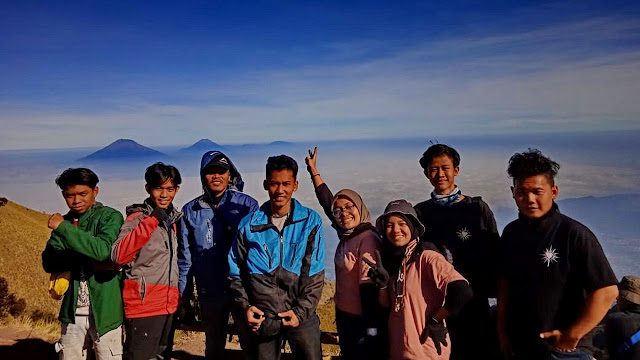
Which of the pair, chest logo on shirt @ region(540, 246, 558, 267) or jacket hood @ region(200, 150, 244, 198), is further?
jacket hood @ region(200, 150, 244, 198)

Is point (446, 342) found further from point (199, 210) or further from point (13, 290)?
point (13, 290)

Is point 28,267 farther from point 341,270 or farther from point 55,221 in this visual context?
point 341,270

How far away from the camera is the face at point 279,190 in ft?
16.0

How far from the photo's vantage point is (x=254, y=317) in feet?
15.1

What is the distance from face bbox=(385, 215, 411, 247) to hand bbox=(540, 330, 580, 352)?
133 cm

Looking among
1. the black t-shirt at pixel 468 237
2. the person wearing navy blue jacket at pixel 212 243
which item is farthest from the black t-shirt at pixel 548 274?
the person wearing navy blue jacket at pixel 212 243

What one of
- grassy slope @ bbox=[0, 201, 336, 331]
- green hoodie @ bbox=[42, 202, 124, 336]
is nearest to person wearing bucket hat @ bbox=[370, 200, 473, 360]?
green hoodie @ bbox=[42, 202, 124, 336]

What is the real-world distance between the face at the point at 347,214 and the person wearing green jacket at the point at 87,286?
90.8 inches

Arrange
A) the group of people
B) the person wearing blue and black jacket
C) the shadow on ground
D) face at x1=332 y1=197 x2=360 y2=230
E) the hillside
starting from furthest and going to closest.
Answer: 1. the hillside
2. the shadow on ground
3. face at x1=332 y1=197 x2=360 y2=230
4. the person wearing blue and black jacket
5. the group of people

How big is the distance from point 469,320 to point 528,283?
2.59ft

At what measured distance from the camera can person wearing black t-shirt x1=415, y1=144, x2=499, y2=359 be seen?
4711 millimetres

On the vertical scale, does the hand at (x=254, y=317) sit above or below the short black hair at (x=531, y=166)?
below

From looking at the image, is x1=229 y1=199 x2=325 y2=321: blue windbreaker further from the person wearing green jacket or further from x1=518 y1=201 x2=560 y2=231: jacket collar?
x1=518 y1=201 x2=560 y2=231: jacket collar

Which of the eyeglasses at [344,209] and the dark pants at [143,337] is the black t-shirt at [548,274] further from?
the dark pants at [143,337]
